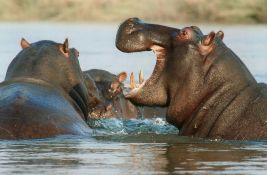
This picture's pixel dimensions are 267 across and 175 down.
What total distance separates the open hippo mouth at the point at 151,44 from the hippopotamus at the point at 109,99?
10.6ft

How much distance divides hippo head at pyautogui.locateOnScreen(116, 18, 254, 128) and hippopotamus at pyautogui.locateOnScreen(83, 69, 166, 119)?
10.7ft

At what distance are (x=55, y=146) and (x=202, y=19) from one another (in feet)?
141

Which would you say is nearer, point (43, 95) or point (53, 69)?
point (43, 95)

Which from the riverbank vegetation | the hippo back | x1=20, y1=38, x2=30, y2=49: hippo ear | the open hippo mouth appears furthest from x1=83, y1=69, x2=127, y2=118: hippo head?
the riverbank vegetation

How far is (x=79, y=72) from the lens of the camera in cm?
1252

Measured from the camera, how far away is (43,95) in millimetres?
11078

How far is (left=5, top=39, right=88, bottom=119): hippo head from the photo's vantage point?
11781 mm

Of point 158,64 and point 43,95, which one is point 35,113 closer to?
point 43,95

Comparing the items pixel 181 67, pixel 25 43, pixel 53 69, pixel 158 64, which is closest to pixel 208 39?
pixel 181 67

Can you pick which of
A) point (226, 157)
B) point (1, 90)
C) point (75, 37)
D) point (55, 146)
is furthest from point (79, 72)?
point (75, 37)

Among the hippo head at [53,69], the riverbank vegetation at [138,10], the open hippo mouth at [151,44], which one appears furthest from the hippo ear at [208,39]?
the riverbank vegetation at [138,10]

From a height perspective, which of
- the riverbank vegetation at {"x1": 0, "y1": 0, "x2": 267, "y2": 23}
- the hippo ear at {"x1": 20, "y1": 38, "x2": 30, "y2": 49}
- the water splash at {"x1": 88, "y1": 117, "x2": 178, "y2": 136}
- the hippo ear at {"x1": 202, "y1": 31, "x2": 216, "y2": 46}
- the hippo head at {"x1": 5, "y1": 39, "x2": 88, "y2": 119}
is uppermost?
the riverbank vegetation at {"x1": 0, "y1": 0, "x2": 267, "y2": 23}

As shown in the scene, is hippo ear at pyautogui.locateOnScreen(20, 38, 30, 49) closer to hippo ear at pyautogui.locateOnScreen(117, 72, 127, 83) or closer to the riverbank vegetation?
hippo ear at pyautogui.locateOnScreen(117, 72, 127, 83)

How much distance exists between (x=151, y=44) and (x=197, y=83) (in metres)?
0.58
